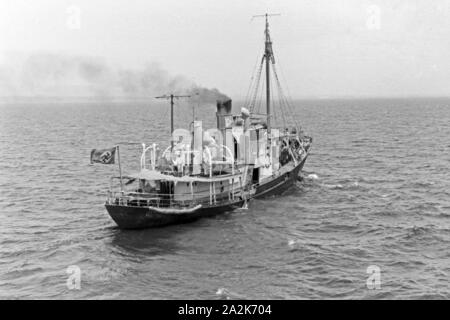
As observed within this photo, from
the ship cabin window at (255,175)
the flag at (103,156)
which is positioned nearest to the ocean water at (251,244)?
the ship cabin window at (255,175)

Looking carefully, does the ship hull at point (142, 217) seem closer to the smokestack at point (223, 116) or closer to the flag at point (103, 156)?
the flag at point (103, 156)

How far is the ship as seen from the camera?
3866cm

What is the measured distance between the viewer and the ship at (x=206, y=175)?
38656mm

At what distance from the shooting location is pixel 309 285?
94.0 ft

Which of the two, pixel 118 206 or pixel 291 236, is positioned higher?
pixel 118 206

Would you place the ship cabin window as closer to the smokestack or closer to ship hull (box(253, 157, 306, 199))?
ship hull (box(253, 157, 306, 199))

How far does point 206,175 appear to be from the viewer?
4288cm

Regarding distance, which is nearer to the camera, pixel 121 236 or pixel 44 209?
pixel 121 236

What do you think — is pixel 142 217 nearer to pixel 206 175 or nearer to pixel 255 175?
pixel 206 175
